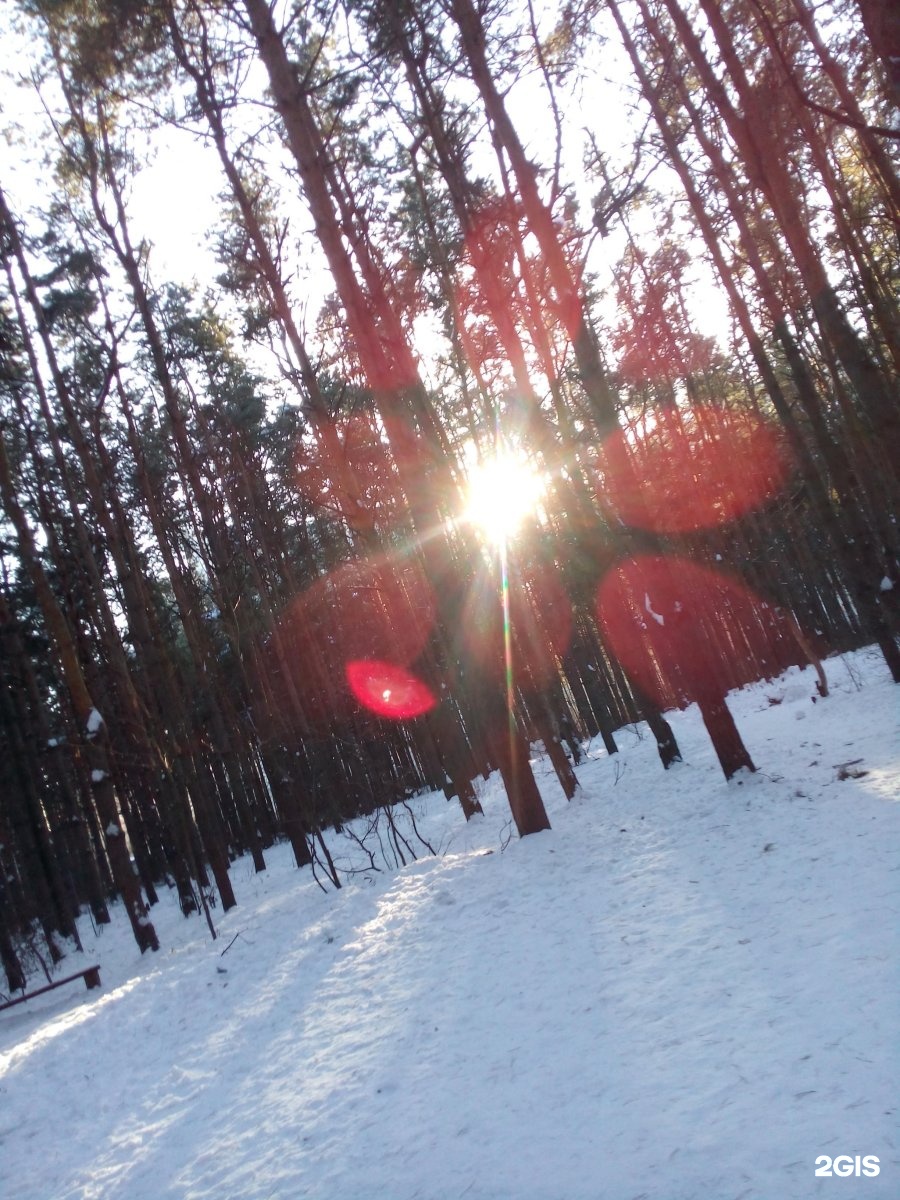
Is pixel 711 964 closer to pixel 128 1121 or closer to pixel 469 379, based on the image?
pixel 128 1121

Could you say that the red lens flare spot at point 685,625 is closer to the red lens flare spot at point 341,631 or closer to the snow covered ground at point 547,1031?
the snow covered ground at point 547,1031

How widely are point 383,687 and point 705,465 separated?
457 inches

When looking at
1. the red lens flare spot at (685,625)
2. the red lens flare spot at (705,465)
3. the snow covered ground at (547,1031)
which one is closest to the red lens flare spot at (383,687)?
the red lens flare spot at (685,625)

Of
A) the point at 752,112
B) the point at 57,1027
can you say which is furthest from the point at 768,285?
the point at 57,1027

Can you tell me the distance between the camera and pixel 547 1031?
464cm

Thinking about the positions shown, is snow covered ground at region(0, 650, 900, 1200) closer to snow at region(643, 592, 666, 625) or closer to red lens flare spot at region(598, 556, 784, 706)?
→ red lens flare spot at region(598, 556, 784, 706)

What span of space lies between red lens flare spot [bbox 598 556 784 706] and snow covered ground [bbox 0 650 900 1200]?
160cm

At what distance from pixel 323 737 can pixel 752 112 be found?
13.8 metres

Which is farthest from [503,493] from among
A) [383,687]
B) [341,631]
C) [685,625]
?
[685,625]

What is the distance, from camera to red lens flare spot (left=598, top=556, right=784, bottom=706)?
8953 millimetres

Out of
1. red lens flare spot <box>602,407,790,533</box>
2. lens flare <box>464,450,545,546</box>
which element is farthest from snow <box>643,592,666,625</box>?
red lens flare spot <box>602,407,790,533</box>

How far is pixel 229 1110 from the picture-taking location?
517cm

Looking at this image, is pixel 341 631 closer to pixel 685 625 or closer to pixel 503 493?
pixel 503 493

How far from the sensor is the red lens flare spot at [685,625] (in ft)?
29.4
